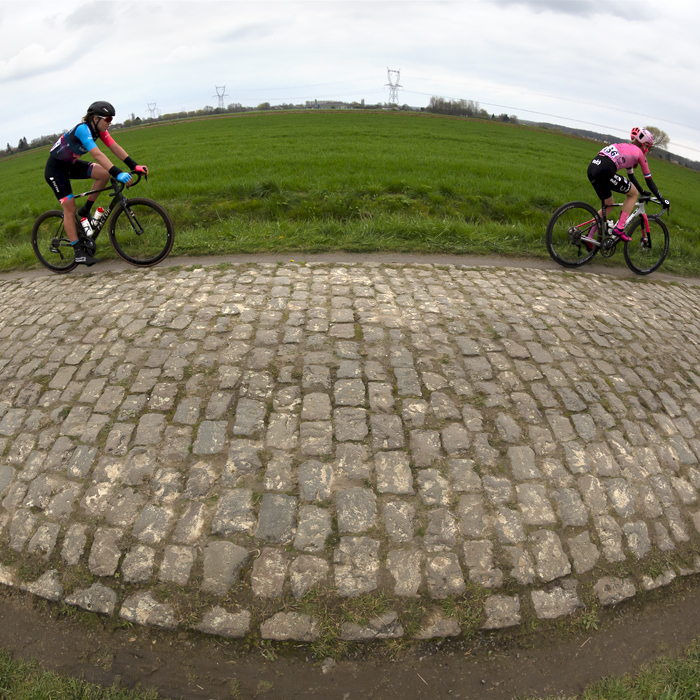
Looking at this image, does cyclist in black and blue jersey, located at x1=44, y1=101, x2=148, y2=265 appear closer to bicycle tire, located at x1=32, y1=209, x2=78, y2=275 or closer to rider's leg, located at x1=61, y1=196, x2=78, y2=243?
rider's leg, located at x1=61, y1=196, x2=78, y2=243

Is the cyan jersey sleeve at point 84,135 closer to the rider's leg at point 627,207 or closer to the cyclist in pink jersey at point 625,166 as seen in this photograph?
the cyclist in pink jersey at point 625,166

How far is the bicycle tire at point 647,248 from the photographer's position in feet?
27.5

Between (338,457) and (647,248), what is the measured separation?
766 cm

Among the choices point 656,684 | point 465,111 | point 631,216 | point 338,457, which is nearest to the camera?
point 656,684

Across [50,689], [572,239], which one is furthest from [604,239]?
[50,689]

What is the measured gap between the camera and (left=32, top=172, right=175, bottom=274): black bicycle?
7285mm

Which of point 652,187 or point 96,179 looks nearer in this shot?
point 96,179

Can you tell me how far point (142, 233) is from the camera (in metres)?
7.36

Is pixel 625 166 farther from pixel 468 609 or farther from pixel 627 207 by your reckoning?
pixel 468 609

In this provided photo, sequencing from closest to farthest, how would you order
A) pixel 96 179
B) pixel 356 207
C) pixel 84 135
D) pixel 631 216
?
1. pixel 84 135
2. pixel 96 179
3. pixel 631 216
4. pixel 356 207

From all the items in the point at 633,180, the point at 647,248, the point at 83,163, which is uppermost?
the point at 83,163

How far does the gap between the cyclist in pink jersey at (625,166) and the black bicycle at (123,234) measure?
686cm

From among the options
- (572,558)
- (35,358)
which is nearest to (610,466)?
(572,558)

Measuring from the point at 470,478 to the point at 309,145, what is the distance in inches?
755
